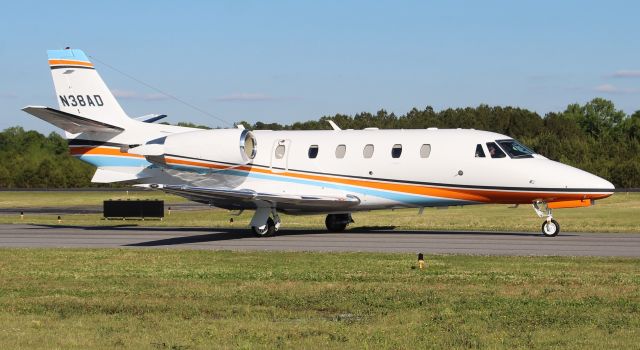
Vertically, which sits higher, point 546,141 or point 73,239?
point 546,141

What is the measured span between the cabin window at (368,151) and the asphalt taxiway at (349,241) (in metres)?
2.54

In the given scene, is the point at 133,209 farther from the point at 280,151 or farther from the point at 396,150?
the point at 396,150

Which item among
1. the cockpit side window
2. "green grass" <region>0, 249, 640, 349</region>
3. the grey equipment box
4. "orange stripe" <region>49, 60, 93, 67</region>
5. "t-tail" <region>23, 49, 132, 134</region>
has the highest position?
"orange stripe" <region>49, 60, 93, 67</region>

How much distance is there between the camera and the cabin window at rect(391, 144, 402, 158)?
2941cm

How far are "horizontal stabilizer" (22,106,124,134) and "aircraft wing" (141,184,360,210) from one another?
521 cm

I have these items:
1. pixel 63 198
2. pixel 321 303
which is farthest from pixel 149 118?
pixel 63 198

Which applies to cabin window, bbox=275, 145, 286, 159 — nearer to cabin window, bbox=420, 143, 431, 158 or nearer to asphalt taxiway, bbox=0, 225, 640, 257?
asphalt taxiway, bbox=0, 225, 640, 257

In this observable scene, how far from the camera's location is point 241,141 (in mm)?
30797

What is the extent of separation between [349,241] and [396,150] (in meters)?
3.66

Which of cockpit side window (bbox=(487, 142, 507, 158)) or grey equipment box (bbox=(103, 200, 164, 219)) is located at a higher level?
cockpit side window (bbox=(487, 142, 507, 158))

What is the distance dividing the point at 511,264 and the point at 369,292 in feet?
18.0

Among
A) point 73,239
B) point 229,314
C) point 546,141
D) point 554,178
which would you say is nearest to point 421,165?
point 554,178

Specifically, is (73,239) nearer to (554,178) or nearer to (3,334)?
(554,178)

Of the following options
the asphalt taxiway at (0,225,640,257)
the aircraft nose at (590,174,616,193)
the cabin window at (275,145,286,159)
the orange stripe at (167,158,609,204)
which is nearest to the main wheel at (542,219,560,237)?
the asphalt taxiway at (0,225,640,257)
